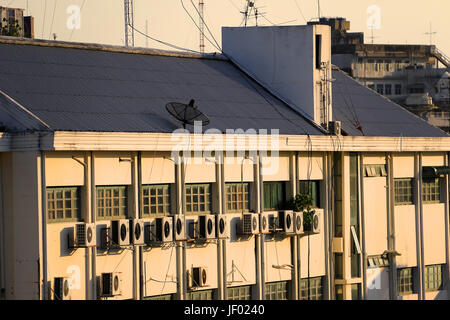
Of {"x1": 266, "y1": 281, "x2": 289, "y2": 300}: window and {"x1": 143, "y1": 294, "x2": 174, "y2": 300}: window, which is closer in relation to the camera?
{"x1": 143, "y1": 294, "x2": 174, "y2": 300}: window

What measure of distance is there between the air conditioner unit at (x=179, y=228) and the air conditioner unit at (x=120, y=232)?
5.95ft

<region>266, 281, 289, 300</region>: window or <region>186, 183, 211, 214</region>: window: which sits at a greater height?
A: <region>186, 183, 211, 214</region>: window

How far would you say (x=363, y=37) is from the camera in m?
118

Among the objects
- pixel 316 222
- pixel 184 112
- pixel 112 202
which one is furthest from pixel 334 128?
pixel 112 202

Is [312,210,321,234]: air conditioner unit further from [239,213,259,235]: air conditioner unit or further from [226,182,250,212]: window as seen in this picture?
[239,213,259,235]: air conditioner unit

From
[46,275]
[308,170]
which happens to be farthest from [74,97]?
[308,170]

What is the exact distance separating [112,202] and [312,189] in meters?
8.90

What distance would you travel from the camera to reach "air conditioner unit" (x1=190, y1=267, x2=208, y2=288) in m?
37.7

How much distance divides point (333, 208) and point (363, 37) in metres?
77.0

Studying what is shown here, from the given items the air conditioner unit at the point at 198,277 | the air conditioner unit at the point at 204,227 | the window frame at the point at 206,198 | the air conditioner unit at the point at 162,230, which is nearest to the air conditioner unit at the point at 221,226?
the air conditioner unit at the point at 204,227

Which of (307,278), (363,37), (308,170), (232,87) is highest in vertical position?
(363,37)

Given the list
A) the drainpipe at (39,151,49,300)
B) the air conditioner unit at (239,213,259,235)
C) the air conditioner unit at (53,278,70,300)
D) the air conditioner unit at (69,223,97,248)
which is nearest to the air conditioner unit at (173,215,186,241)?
the air conditioner unit at (239,213,259,235)

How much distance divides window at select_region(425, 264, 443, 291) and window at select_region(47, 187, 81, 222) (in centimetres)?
1654
